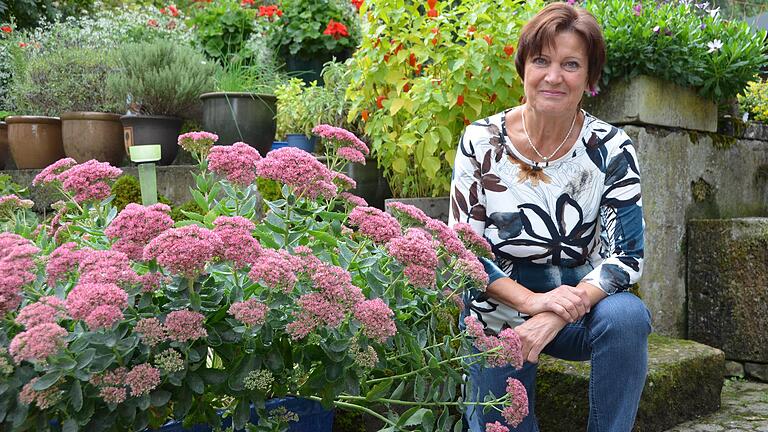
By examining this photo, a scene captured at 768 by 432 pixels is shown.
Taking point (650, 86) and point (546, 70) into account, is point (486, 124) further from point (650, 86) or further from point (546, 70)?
point (650, 86)

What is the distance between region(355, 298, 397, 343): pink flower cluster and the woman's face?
1011 millimetres

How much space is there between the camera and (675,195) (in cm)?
334

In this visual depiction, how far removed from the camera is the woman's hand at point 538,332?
180 cm

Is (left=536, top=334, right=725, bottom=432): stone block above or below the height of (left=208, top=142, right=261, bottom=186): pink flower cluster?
below

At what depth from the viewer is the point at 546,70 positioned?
194cm

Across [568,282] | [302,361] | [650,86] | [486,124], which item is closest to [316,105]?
[650,86]

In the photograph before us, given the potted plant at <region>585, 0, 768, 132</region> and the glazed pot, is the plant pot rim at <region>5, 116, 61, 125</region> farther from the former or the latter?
the potted plant at <region>585, 0, 768, 132</region>

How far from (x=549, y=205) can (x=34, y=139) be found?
3726mm

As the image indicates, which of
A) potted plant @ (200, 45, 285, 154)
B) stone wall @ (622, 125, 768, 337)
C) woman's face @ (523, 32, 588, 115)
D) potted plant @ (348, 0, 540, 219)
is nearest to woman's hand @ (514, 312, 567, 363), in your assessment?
woman's face @ (523, 32, 588, 115)

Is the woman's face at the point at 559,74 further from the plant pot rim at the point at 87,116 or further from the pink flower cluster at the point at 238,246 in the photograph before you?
the plant pot rim at the point at 87,116

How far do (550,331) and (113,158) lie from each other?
345 cm

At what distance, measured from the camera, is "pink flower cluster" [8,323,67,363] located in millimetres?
976

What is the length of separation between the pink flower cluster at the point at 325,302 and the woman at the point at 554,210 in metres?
0.78

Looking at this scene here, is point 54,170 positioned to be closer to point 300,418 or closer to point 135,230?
point 135,230
